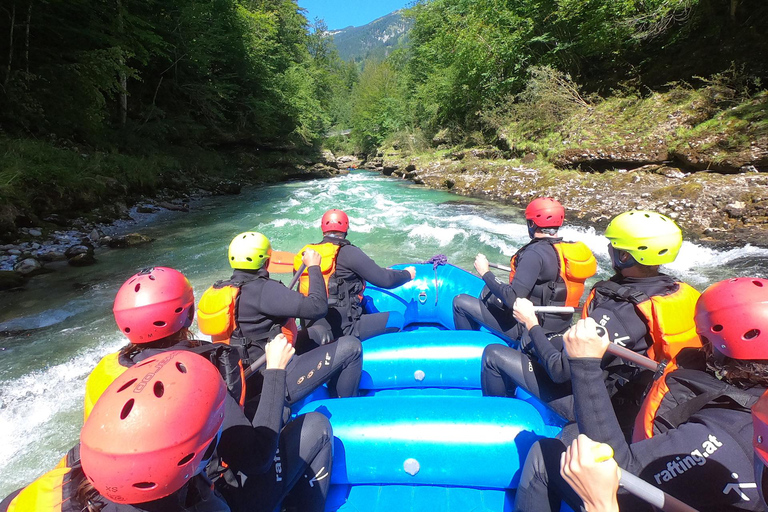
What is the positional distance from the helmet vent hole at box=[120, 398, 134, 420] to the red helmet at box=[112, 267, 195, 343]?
0.71 meters

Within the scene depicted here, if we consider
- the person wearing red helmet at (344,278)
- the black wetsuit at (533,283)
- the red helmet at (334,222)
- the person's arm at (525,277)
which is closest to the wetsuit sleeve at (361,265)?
the person wearing red helmet at (344,278)

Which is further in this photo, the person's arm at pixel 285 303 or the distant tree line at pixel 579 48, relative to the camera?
the distant tree line at pixel 579 48

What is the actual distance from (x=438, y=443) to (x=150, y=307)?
1603 millimetres

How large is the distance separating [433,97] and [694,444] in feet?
76.8

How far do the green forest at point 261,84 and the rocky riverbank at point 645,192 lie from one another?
96 cm

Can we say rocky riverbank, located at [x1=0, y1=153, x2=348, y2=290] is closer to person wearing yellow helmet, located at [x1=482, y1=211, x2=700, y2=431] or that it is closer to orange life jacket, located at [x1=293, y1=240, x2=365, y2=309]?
orange life jacket, located at [x1=293, y1=240, x2=365, y2=309]

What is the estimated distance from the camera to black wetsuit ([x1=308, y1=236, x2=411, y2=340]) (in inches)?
128

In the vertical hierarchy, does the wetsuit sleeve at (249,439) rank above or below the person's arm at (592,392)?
below

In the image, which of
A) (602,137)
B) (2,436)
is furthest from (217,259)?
(602,137)

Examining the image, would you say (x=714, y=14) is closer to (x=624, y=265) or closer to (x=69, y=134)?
(x=624, y=265)

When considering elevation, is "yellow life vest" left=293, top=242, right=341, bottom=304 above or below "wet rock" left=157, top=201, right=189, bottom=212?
above

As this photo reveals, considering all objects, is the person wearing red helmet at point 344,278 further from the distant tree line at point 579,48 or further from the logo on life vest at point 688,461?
the distant tree line at point 579,48

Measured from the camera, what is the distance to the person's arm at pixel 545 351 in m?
1.91

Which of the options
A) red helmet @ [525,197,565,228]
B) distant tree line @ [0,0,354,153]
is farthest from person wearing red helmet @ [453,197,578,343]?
distant tree line @ [0,0,354,153]
